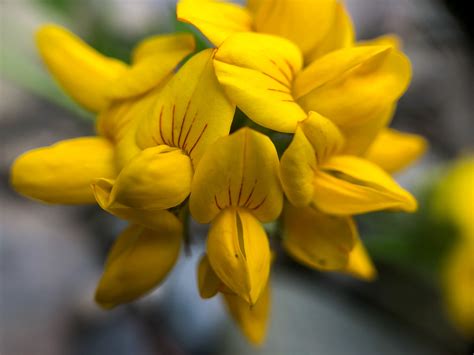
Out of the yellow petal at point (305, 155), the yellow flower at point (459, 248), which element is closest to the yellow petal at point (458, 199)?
the yellow flower at point (459, 248)

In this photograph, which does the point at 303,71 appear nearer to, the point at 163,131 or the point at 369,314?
the point at 163,131

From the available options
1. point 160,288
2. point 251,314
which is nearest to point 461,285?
point 160,288

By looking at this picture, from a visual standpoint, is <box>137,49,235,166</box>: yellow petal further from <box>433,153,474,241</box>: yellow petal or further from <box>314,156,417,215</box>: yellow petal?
<box>433,153,474,241</box>: yellow petal

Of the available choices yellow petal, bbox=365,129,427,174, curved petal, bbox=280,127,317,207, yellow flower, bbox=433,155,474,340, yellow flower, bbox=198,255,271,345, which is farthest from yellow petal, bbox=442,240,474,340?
curved petal, bbox=280,127,317,207

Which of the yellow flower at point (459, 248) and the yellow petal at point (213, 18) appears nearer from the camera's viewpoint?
the yellow petal at point (213, 18)

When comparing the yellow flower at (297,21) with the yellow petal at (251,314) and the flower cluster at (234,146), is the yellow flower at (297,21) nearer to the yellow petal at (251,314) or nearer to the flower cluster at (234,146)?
the flower cluster at (234,146)

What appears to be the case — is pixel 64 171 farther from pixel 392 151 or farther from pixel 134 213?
pixel 392 151

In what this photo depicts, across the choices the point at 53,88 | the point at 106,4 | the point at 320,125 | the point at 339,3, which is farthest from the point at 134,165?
the point at 106,4
